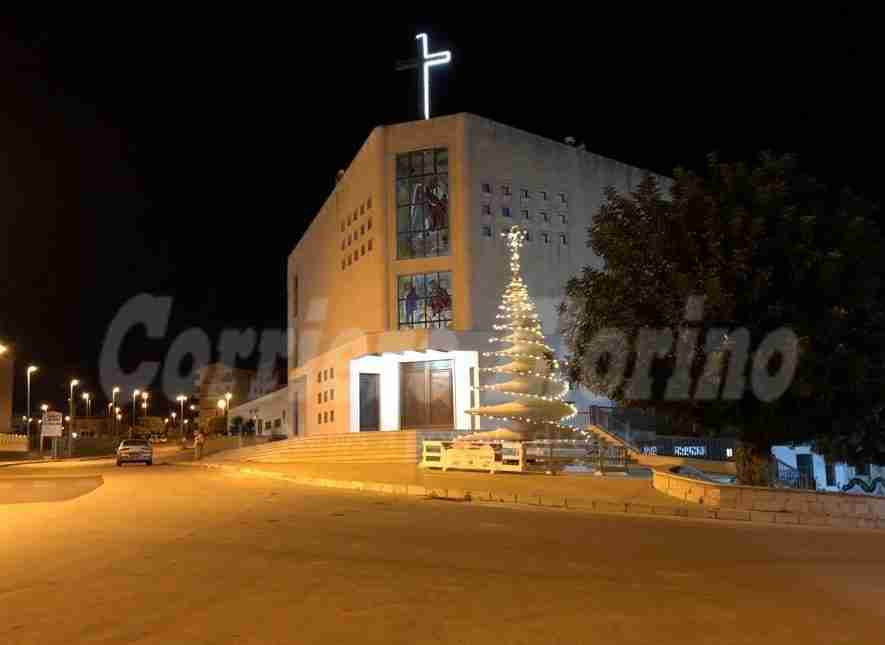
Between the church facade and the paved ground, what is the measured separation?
10.1 meters

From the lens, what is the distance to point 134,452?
131 ft

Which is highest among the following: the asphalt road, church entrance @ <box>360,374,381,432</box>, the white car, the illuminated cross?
the illuminated cross

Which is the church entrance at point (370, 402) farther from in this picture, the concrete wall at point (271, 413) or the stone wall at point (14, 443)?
the stone wall at point (14, 443)

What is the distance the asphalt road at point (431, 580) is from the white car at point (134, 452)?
27044mm

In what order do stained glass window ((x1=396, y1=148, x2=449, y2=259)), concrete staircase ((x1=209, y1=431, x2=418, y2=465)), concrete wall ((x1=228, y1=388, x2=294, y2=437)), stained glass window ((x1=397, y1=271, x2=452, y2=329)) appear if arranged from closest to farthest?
concrete staircase ((x1=209, y1=431, x2=418, y2=465))
stained glass window ((x1=397, y1=271, x2=452, y2=329))
stained glass window ((x1=396, y1=148, x2=449, y2=259))
concrete wall ((x1=228, y1=388, x2=294, y2=437))

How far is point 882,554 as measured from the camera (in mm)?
10648

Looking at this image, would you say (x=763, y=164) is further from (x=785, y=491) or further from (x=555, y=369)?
(x=555, y=369)

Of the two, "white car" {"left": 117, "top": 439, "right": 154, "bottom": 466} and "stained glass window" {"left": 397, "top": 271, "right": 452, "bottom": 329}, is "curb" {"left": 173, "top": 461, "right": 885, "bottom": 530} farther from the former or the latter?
"white car" {"left": 117, "top": 439, "right": 154, "bottom": 466}

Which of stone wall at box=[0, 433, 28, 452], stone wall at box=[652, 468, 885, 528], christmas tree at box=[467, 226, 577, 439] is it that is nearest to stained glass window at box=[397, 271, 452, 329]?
christmas tree at box=[467, 226, 577, 439]

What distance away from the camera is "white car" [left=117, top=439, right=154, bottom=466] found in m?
39.9

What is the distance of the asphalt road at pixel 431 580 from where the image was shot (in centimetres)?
621

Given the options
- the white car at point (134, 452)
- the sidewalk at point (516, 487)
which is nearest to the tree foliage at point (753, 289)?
the sidewalk at point (516, 487)

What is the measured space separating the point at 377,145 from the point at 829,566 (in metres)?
31.7

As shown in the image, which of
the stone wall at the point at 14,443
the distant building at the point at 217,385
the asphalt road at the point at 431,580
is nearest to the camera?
the asphalt road at the point at 431,580
